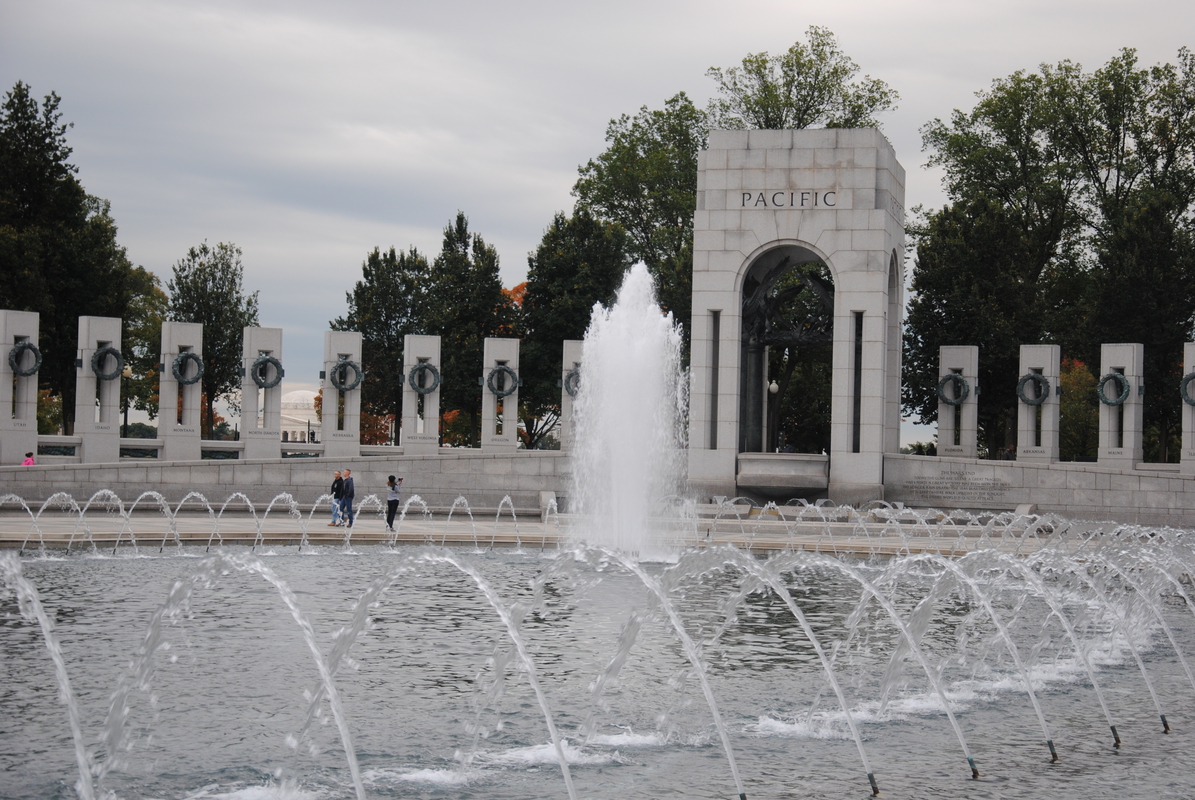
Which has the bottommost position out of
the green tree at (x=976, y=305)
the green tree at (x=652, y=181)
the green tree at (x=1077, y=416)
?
the green tree at (x=1077, y=416)

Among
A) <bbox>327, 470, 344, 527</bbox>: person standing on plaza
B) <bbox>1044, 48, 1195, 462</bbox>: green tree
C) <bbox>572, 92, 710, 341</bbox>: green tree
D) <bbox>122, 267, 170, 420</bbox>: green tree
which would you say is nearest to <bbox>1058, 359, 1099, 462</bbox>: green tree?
<bbox>1044, 48, 1195, 462</bbox>: green tree

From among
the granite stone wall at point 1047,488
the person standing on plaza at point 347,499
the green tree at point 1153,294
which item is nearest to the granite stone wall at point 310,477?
the person standing on plaza at point 347,499

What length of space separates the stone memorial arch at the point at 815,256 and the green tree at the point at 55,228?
75.1 ft

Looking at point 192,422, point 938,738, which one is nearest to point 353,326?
point 192,422

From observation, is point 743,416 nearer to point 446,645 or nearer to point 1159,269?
point 1159,269

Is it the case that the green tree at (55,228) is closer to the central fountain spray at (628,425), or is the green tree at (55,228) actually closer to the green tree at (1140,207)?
the central fountain spray at (628,425)

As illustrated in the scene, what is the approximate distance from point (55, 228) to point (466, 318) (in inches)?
578

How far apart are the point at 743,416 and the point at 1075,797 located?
2436 cm

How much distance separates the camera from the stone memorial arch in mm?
28859

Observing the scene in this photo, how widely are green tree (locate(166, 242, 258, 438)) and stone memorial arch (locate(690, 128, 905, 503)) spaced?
24.0 m

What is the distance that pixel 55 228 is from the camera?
137ft

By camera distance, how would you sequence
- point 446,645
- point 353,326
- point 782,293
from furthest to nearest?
point 353,326 < point 782,293 < point 446,645

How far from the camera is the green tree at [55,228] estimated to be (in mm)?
40812

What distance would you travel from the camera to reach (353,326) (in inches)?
2163
